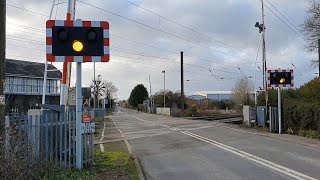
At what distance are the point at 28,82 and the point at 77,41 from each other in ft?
243

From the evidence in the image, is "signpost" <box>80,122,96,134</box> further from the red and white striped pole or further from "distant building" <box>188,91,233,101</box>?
"distant building" <box>188,91,233,101</box>

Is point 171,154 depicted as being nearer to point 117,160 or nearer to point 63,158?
point 117,160

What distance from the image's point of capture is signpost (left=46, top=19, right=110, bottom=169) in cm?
1058

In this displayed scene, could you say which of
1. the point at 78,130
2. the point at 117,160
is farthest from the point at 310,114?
the point at 78,130

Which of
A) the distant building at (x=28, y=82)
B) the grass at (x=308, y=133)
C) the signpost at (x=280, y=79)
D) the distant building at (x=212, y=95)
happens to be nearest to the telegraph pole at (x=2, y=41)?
the grass at (x=308, y=133)

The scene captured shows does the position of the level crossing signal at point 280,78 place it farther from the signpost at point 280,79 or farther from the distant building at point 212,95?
the distant building at point 212,95

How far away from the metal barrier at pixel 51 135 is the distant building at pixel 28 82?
62488mm

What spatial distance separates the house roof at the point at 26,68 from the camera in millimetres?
78619

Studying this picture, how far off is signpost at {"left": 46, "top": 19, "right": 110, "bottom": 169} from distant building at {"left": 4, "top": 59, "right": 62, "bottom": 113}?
207ft

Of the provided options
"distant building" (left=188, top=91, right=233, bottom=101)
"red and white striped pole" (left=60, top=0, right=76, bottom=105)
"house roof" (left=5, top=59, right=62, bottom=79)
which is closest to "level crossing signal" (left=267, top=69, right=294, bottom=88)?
"red and white striped pole" (left=60, top=0, right=76, bottom=105)

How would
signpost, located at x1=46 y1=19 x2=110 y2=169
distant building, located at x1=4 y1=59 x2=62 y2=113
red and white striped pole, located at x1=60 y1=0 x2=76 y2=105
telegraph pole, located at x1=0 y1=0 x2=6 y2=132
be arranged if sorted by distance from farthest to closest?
distant building, located at x1=4 y1=59 x2=62 y2=113 → red and white striped pole, located at x1=60 y1=0 x2=76 y2=105 → signpost, located at x1=46 y1=19 x2=110 y2=169 → telegraph pole, located at x1=0 y1=0 x2=6 y2=132

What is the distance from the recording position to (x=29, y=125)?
10016 millimetres

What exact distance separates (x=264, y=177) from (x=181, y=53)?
222ft

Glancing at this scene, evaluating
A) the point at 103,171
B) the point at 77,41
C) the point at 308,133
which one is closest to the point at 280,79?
the point at 308,133
